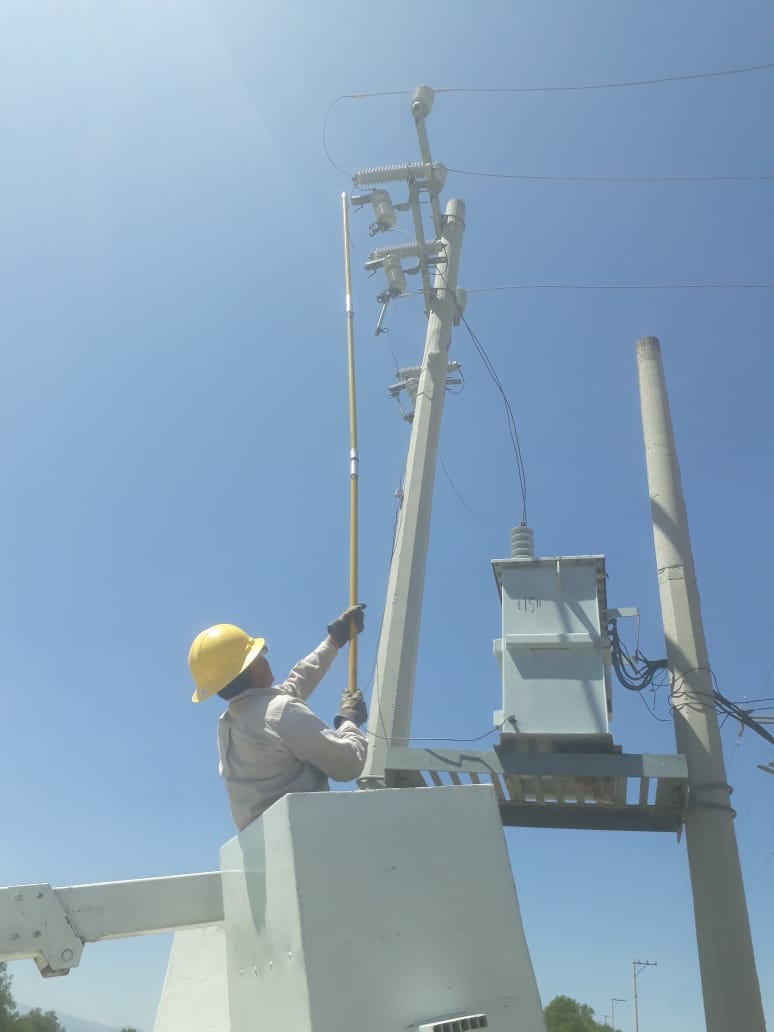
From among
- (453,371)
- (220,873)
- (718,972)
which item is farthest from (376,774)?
(453,371)

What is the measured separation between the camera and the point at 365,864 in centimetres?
238

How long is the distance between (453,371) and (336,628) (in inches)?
138

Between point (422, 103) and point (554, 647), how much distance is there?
13.8ft

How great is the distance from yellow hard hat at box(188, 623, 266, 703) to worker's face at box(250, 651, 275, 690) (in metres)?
0.05

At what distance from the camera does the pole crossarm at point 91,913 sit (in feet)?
9.11

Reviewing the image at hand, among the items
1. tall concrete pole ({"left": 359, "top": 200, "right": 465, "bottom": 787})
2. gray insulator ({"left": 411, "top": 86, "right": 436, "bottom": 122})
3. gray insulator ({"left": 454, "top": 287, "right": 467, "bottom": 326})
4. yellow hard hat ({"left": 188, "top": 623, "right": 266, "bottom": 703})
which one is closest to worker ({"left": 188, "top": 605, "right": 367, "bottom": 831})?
yellow hard hat ({"left": 188, "top": 623, "right": 266, "bottom": 703})

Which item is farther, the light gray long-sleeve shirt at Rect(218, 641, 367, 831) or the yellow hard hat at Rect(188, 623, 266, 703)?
the yellow hard hat at Rect(188, 623, 266, 703)

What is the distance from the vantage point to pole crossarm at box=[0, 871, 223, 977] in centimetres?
278

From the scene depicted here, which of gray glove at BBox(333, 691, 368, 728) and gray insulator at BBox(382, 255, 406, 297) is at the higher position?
gray insulator at BBox(382, 255, 406, 297)

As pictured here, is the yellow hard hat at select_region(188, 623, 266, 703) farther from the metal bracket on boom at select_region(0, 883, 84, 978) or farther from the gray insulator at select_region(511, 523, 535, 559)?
the gray insulator at select_region(511, 523, 535, 559)

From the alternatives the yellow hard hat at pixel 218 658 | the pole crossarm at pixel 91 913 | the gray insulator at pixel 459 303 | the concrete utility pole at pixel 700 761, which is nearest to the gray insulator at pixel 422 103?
the gray insulator at pixel 459 303

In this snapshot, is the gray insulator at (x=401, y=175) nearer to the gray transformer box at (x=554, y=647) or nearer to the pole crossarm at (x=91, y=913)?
the gray transformer box at (x=554, y=647)

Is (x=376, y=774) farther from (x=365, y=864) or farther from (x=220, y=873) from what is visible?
(x=365, y=864)

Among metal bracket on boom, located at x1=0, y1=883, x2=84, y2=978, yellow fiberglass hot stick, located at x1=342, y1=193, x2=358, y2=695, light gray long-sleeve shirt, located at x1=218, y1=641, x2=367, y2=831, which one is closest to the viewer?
metal bracket on boom, located at x1=0, y1=883, x2=84, y2=978
